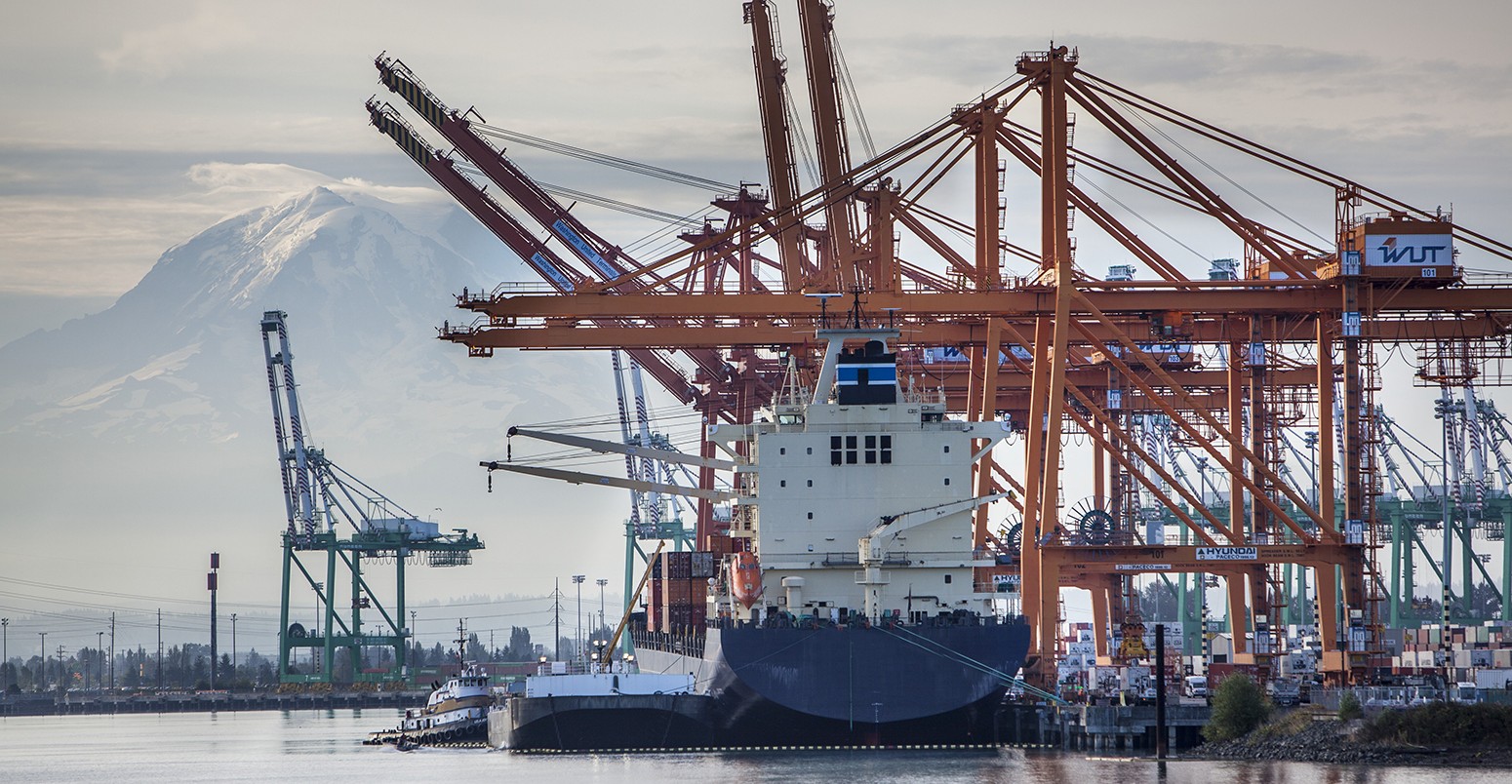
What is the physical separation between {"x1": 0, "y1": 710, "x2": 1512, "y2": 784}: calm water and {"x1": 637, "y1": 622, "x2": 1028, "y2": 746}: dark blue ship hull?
0.67 m

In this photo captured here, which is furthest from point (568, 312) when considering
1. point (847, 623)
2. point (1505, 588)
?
point (1505, 588)

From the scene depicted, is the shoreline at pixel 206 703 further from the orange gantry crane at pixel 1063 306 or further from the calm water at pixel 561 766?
the orange gantry crane at pixel 1063 306

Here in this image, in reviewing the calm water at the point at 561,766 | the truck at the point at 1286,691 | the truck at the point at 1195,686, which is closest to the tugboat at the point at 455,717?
the calm water at the point at 561,766

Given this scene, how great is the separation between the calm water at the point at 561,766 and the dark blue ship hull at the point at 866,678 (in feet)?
2.21

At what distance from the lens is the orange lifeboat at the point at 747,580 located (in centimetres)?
4681

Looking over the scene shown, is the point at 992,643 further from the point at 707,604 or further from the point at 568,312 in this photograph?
the point at 568,312

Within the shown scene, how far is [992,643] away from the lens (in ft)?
149

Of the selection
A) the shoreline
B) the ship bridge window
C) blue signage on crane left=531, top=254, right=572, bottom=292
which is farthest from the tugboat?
the shoreline

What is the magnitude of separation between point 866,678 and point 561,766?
24.5ft

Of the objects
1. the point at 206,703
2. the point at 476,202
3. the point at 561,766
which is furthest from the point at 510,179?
the point at 206,703

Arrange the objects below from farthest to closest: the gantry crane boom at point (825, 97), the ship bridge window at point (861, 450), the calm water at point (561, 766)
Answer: the gantry crane boom at point (825, 97) < the ship bridge window at point (861, 450) < the calm water at point (561, 766)

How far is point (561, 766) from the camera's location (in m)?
47.3

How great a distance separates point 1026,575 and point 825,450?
9.98m

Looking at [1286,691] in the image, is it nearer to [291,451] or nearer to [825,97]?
[825,97]
